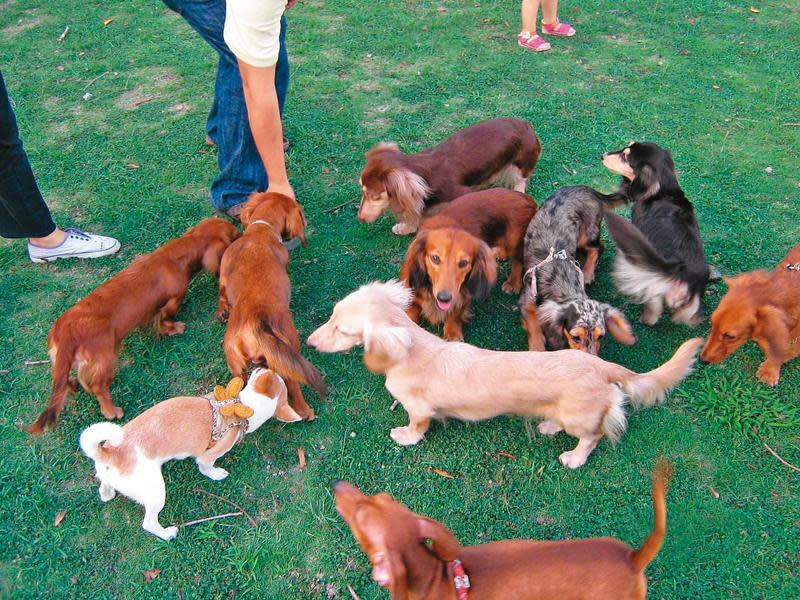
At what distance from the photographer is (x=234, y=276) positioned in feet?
11.1

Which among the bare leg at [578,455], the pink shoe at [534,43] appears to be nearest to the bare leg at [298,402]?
the bare leg at [578,455]

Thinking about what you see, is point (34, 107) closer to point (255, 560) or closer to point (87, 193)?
point (87, 193)

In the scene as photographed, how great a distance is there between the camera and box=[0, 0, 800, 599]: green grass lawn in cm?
281

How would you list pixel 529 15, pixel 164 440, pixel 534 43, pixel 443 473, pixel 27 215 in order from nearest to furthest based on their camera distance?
pixel 164 440 → pixel 443 473 → pixel 27 215 → pixel 529 15 → pixel 534 43

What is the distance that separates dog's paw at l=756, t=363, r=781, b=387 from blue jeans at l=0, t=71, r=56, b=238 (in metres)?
4.93

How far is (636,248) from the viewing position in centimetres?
341

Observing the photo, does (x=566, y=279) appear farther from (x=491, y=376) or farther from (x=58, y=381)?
(x=58, y=381)

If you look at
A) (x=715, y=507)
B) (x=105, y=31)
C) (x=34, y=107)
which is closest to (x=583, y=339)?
(x=715, y=507)

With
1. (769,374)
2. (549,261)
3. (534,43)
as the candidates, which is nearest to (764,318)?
(769,374)

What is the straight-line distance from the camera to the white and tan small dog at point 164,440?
2605 mm

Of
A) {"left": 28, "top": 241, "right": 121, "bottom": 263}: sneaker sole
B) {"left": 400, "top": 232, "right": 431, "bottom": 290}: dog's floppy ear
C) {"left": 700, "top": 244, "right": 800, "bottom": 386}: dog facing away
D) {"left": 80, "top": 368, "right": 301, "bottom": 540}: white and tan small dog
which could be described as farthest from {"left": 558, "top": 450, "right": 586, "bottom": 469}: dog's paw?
{"left": 28, "top": 241, "right": 121, "bottom": 263}: sneaker sole

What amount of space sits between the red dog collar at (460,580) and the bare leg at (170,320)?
8.16 feet

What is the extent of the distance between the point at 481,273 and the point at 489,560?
6.11 ft

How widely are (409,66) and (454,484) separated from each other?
203 inches
